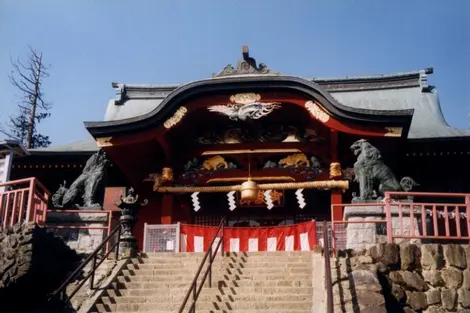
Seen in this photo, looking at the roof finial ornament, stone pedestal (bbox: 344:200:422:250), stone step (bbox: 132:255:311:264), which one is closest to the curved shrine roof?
the roof finial ornament

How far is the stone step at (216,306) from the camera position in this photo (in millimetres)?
9305

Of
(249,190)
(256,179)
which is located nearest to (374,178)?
(249,190)

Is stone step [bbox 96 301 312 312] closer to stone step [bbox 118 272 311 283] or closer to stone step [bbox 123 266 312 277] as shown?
stone step [bbox 118 272 311 283]

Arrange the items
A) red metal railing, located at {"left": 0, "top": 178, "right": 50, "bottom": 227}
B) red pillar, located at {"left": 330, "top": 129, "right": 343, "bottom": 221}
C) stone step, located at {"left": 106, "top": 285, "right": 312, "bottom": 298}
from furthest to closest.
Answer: red pillar, located at {"left": 330, "top": 129, "right": 343, "bottom": 221} → red metal railing, located at {"left": 0, "top": 178, "right": 50, "bottom": 227} → stone step, located at {"left": 106, "top": 285, "right": 312, "bottom": 298}

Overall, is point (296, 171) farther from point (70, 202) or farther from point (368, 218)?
point (70, 202)

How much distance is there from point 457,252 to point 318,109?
18.2 ft

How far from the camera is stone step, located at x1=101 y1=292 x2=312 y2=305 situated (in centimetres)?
955

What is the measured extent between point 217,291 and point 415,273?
370 cm

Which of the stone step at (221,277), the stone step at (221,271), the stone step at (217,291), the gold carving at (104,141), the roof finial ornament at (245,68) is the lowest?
the stone step at (217,291)

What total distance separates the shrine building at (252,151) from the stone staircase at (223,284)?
380cm

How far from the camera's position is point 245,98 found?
589 inches

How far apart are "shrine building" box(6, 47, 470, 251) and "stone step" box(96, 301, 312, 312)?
5.42 meters

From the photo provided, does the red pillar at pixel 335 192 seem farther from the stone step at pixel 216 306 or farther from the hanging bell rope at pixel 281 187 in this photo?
the stone step at pixel 216 306

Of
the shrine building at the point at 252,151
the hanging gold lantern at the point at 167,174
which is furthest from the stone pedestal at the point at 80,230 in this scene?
the hanging gold lantern at the point at 167,174
